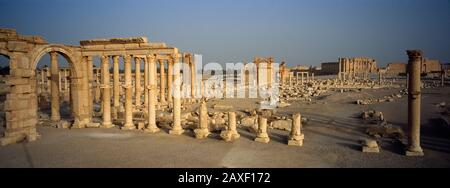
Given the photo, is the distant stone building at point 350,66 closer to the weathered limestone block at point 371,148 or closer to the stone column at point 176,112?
the stone column at point 176,112

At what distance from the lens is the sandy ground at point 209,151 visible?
9672 millimetres

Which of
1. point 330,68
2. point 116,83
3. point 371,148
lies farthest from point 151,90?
point 330,68

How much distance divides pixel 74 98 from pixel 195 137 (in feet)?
24.1

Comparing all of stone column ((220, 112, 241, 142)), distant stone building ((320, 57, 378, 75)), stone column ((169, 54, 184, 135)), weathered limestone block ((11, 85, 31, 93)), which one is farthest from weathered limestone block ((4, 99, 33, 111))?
distant stone building ((320, 57, 378, 75))

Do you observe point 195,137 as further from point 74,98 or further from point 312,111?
point 312,111

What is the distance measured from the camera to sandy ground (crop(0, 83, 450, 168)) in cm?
967

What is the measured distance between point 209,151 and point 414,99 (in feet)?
23.3

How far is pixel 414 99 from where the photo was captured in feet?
34.9

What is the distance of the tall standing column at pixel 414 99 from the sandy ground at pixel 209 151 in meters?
0.36

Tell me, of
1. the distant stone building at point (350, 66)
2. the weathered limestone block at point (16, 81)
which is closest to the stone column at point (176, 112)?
the weathered limestone block at point (16, 81)

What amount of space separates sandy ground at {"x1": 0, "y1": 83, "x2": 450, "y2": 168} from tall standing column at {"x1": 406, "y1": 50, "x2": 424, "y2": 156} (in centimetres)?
36

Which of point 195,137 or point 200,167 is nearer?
point 200,167
